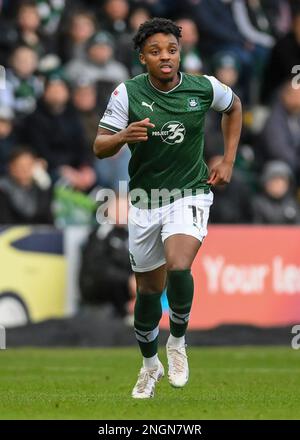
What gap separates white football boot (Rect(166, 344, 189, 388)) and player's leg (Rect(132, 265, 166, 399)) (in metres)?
0.30

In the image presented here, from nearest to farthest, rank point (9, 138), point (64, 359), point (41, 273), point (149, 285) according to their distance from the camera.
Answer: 1. point (149, 285)
2. point (64, 359)
3. point (41, 273)
4. point (9, 138)

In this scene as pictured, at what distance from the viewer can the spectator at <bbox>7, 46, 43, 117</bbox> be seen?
17953 mm

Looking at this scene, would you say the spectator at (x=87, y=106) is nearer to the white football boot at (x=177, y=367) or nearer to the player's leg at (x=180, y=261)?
the player's leg at (x=180, y=261)

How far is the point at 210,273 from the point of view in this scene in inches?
664

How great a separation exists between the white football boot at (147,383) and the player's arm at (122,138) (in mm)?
1666

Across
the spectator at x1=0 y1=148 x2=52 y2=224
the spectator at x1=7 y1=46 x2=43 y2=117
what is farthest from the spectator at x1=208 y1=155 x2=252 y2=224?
the spectator at x1=7 y1=46 x2=43 y2=117

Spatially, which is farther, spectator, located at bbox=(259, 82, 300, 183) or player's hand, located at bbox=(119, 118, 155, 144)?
spectator, located at bbox=(259, 82, 300, 183)

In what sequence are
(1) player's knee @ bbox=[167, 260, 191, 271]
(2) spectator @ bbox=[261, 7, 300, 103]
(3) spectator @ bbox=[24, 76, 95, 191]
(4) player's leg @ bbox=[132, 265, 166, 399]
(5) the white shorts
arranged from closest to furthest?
(1) player's knee @ bbox=[167, 260, 191, 271], (5) the white shorts, (4) player's leg @ bbox=[132, 265, 166, 399], (3) spectator @ bbox=[24, 76, 95, 191], (2) spectator @ bbox=[261, 7, 300, 103]

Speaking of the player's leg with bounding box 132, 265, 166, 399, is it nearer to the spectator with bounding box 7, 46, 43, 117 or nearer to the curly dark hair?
the curly dark hair

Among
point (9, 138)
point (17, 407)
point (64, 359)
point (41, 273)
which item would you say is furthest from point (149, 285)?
point (9, 138)

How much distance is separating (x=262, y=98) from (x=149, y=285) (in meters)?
11.8

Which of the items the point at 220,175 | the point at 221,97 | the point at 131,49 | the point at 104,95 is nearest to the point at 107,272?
the point at 104,95

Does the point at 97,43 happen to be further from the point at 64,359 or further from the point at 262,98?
the point at 64,359

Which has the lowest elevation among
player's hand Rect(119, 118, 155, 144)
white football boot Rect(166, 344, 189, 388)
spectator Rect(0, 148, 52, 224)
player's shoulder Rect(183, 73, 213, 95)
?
spectator Rect(0, 148, 52, 224)
